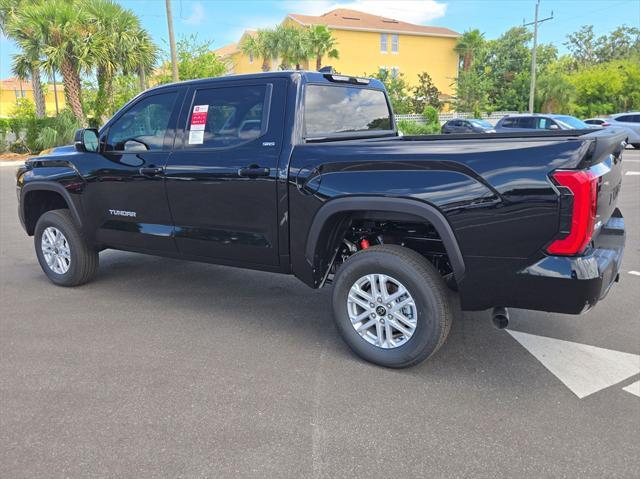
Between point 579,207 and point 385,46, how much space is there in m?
47.2

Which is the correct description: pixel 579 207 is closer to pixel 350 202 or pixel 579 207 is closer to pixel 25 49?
pixel 350 202

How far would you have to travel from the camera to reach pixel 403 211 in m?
3.23

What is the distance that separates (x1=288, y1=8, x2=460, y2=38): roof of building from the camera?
1763 inches

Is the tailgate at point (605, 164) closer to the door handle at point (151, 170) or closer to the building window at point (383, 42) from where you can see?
the door handle at point (151, 170)

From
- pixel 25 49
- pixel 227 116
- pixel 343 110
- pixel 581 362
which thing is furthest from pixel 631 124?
pixel 25 49

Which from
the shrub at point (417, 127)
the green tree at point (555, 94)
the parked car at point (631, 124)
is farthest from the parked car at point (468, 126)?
the green tree at point (555, 94)

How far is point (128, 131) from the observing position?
4770 millimetres

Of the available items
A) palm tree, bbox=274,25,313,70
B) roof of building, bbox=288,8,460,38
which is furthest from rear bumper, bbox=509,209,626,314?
roof of building, bbox=288,8,460,38

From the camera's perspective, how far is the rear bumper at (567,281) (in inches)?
112

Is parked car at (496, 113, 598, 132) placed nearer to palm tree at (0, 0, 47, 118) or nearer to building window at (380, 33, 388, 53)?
palm tree at (0, 0, 47, 118)

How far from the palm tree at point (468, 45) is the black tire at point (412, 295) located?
48.8 metres

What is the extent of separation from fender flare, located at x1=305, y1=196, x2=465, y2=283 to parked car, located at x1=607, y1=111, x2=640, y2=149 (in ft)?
74.1

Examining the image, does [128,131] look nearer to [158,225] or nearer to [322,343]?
[158,225]

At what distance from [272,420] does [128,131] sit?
2963 millimetres
